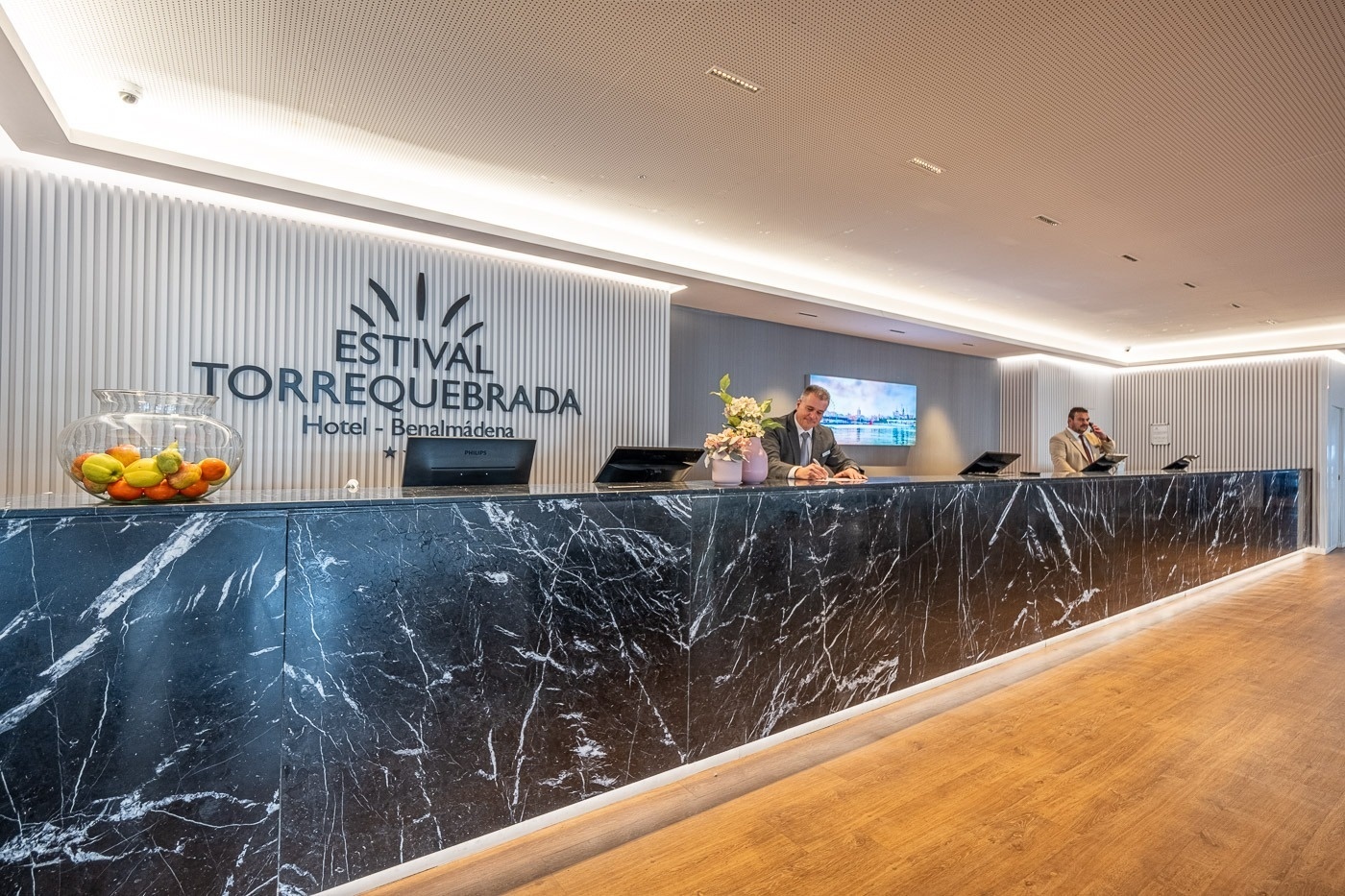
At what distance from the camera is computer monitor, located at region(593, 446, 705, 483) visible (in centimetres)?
327

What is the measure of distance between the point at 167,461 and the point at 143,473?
56 millimetres

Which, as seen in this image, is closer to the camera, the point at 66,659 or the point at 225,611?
the point at 66,659

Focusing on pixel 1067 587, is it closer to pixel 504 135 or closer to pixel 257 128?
pixel 504 135

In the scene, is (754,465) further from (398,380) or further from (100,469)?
(398,380)

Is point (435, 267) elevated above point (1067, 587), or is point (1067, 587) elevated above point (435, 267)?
point (435, 267)

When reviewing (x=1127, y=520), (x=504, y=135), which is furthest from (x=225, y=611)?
(x=1127, y=520)

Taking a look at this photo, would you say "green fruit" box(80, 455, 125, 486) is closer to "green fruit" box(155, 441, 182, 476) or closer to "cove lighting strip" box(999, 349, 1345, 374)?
"green fruit" box(155, 441, 182, 476)

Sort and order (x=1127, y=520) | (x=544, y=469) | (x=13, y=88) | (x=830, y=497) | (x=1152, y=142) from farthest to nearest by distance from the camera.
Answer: (x=544, y=469) < (x=1127, y=520) < (x=1152, y=142) < (x=830, y=497) < (x=13, y=88)

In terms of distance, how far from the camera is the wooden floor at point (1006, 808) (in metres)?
2.12

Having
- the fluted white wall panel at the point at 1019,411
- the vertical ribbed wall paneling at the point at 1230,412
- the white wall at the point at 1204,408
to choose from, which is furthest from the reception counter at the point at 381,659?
the vertical ribbed wall paneling at the point at 1230,412

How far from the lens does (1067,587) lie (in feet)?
14.7

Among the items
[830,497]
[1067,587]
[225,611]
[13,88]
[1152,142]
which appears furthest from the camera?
[1067,587]

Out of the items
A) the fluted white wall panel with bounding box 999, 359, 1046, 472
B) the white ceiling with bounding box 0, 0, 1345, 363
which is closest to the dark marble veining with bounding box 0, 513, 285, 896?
the white ceiling with bounding box 0, 0, 1345, 363

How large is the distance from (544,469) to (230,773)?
3.89m
